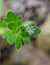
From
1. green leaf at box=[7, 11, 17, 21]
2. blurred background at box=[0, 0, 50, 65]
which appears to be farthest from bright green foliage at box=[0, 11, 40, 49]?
blurred background at box=[0, 0, 50, 65]

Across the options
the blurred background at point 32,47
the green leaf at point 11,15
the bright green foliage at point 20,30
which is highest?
the blurred background at point 32,47

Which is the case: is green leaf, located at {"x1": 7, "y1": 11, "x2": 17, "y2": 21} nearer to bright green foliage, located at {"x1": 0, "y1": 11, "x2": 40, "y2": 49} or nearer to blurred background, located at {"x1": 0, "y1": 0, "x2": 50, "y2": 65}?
bright green foliage, located at {"x1": 0, "y1": 11, "x2": 40, "y2": 49}

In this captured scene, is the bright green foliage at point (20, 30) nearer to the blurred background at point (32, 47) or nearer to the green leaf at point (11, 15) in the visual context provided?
the green leaf at point (11, 15)

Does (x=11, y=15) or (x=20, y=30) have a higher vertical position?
(x=11, y=15)

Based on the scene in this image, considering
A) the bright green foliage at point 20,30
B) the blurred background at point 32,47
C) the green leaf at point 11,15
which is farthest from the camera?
the blurred background at point 32,47

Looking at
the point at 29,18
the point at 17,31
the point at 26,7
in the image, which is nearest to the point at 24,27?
the point at 17,31

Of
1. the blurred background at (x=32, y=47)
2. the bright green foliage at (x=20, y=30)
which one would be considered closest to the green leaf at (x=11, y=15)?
the bright green foliage at (x=20, y=30)

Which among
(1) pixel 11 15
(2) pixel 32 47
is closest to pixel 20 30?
(1) pixel 11 15

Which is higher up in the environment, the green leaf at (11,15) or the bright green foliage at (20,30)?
the green leaf at (11,15)

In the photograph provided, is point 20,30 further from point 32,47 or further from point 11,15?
point 32,47
